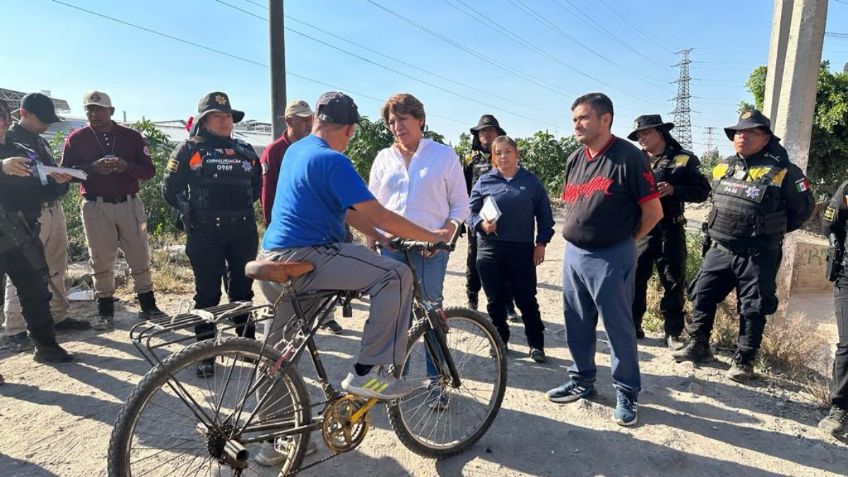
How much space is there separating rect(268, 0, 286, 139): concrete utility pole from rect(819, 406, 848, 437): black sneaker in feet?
22.0

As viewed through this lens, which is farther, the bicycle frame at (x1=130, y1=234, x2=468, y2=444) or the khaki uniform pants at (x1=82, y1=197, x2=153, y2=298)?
the khaki uniform pants at (x1=82, y1=197, x2=153, y2=298)

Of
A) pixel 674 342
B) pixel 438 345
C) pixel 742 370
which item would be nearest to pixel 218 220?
pixel 438 345

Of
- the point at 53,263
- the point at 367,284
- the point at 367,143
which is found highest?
the point at 367,143

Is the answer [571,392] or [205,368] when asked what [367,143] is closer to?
[571,392]

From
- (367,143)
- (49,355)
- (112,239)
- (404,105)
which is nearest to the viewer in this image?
(404,105)

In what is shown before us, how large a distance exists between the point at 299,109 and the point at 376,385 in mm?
2935

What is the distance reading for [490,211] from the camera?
4.11 meters

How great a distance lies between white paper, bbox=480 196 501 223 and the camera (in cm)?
407

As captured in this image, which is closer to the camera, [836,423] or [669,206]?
[836,423]

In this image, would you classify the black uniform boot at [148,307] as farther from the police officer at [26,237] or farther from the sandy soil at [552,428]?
the police officer at [26,237]

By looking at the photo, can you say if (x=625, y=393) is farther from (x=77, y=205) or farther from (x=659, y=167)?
(x=77, y=205)

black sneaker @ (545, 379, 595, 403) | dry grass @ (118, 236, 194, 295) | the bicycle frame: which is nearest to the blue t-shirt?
the bicycle frame

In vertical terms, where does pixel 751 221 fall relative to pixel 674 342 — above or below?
above

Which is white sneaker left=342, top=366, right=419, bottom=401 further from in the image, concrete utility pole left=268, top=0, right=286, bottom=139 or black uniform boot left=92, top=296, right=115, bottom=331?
concrete utility pole left=268, top=0, right=286, bottom=139
